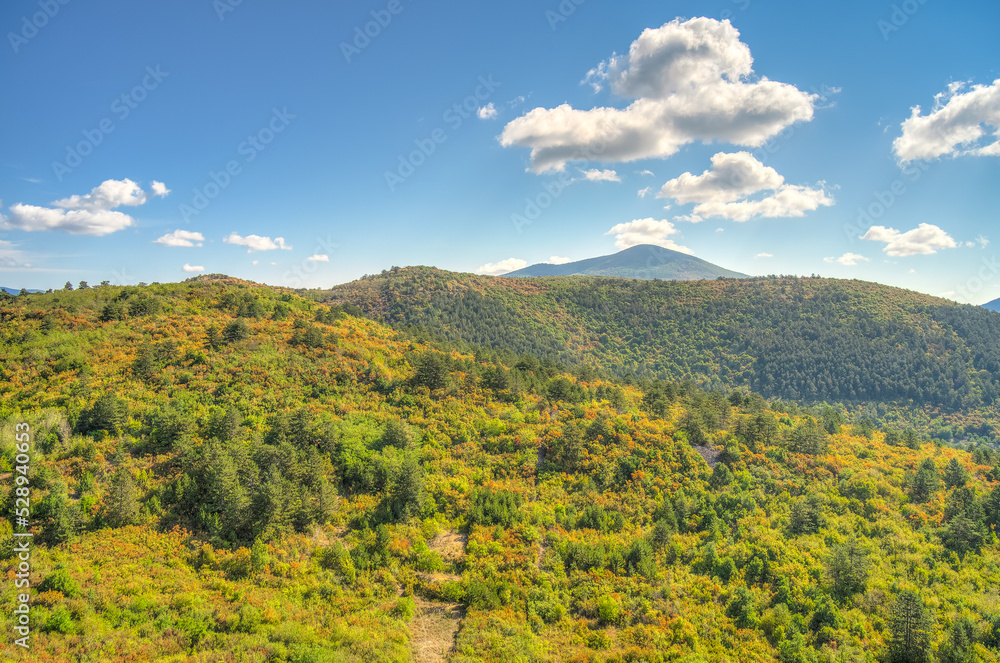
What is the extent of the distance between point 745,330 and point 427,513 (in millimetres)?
150981

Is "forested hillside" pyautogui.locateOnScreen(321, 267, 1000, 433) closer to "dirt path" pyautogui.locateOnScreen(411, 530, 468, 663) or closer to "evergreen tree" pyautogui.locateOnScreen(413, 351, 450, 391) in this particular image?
"evergreen tree" pyautogui.locateOnScreen(413, 351, 450, 391)

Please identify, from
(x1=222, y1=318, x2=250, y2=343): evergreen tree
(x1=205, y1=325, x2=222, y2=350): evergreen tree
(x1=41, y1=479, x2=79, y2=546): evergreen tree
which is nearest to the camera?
(x1=41, y1=479, x2=79, y2=546): evergreen tree

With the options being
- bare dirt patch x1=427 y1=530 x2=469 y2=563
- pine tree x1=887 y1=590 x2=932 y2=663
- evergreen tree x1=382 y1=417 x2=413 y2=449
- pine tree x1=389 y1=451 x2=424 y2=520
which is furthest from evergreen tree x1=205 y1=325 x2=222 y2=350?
pine tree x1=887 y1=590 x2=932 y2=663

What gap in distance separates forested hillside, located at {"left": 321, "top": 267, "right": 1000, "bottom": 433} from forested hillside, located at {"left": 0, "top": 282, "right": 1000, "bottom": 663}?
Result: 8044 centimetres

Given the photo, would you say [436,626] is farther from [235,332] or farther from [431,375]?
[235,332]

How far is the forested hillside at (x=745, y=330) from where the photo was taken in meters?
117

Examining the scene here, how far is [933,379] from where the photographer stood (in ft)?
368

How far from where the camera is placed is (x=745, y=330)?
144000mm

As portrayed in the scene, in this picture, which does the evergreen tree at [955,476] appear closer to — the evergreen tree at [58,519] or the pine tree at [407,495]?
the pine tree at [407,495]

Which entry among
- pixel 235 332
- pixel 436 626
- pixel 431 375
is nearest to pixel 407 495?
pixel 436 626

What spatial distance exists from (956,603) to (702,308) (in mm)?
150049

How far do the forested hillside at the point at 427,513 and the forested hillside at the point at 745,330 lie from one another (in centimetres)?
8044

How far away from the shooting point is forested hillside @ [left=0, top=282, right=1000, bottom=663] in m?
15.7

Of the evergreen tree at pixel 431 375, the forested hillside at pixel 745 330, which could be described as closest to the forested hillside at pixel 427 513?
the evergreen tree at pixel 431 375
